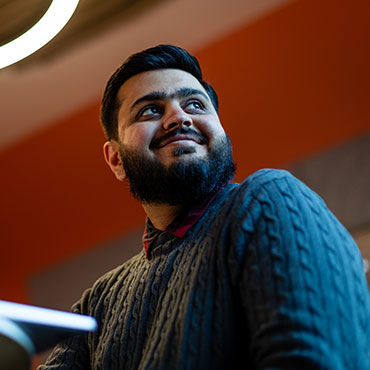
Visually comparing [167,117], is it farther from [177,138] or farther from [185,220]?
[185,220]

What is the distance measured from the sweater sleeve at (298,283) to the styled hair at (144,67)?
0.57 m

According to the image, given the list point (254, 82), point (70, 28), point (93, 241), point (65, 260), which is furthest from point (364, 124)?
point (65, 260)

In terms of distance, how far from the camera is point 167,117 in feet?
4.44

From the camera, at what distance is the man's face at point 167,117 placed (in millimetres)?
1310

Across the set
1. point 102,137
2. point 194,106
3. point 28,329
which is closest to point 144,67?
point 194,106

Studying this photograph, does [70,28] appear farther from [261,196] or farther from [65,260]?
[261,196]

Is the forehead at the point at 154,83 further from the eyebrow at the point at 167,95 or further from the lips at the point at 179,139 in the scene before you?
the lips at the point at 179,139

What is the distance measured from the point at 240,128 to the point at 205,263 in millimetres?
2377

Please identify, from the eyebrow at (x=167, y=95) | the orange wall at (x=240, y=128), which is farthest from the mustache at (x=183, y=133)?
the orange wall at (x=240, y=128)

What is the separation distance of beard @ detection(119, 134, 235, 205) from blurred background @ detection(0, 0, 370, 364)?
1564 mm

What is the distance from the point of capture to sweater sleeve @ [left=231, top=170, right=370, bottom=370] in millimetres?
815

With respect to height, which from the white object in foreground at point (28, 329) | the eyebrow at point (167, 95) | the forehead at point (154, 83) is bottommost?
the white object in foreground at point (28, 329)

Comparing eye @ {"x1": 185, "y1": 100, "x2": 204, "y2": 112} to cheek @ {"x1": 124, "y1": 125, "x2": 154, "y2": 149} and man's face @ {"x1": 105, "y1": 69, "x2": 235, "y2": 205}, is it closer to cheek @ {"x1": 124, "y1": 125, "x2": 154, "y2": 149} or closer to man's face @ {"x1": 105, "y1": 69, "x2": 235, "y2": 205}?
man's face @ {"x1": 105, "y1": 69, "x2": 235, "y2": 205}

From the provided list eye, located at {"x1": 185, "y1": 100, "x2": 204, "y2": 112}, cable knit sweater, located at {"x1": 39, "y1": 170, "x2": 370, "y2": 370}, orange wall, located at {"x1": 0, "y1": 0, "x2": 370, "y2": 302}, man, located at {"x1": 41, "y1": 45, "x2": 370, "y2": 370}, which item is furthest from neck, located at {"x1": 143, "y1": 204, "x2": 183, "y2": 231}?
orange wall, located at {"x1": 0, "y1": 0, "x2": 370, "y2": 302}
